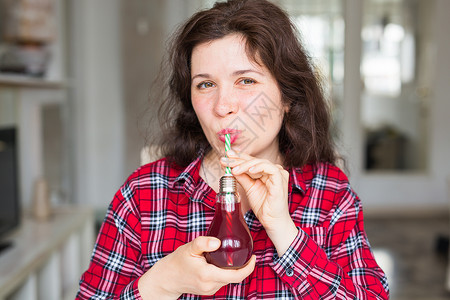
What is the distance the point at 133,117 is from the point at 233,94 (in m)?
3.26

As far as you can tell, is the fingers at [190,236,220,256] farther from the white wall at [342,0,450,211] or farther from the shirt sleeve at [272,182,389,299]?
the white wall at [342,0,450,211]

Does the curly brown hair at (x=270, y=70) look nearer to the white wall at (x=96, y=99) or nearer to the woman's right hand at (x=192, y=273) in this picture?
the woman's right hand at (x=192, y=273)

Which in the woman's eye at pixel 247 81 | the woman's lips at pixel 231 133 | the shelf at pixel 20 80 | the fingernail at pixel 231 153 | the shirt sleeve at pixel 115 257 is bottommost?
the shirt sleeve at pixel 115 257

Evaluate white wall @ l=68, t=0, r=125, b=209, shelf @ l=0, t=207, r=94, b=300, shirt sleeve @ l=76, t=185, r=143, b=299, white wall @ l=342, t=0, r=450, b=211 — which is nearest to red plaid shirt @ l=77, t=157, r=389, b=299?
shirt sleeve @ l=76, t=185, r=143, b=299

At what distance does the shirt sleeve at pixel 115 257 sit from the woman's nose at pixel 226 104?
0.89ft

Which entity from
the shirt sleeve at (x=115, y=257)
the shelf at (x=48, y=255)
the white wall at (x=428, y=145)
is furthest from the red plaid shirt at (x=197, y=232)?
the white wall at (x=428, y=145)

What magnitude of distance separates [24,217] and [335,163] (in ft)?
6.42

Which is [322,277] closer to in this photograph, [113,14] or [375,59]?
[113,14]

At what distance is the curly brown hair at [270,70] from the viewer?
0.85m

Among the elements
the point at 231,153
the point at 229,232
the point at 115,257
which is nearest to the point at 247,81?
the point at 231,153

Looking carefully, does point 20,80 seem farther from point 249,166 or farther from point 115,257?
point 249,166

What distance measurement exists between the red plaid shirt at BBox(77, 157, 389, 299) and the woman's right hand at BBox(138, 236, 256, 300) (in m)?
0.10

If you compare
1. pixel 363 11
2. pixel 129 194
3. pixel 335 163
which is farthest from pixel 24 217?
pixel 363 11

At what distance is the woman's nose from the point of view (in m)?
0.81
